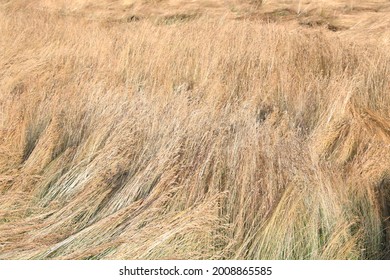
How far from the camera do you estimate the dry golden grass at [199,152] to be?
2229 millimetres

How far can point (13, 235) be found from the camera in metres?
2.26

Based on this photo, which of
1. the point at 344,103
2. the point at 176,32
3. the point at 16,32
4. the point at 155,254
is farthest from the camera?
the point at 16,32

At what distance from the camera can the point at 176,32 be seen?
17.6ft

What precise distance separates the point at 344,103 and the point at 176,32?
2.49m

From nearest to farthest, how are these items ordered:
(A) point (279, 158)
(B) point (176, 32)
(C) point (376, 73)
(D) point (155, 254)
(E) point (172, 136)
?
(D) point (155, 254), (A) point (279, 158), (E) point (172, 136), (C) point (376, 73), (B) point (176, 32)

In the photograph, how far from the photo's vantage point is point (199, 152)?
8.70ft

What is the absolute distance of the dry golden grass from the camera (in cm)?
223

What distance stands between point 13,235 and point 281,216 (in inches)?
47.9

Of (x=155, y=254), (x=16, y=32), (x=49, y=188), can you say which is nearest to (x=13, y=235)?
(x=49, y=188)

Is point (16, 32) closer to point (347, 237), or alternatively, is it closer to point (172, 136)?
point (172, 136)

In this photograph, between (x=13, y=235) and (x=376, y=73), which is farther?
(x=376, y=73)

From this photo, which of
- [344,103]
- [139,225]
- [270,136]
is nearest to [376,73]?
[344,103]

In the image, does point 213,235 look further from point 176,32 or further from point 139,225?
point 176,32

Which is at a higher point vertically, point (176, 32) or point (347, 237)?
point (176, 32)
